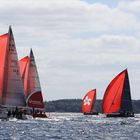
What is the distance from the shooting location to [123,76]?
5202 inches

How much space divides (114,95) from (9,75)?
37.0 m

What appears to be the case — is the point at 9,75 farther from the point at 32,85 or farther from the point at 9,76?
the point at 32,85

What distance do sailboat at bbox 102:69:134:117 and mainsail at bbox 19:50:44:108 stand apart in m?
16.8

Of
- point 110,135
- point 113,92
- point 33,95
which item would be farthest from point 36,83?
point 110,135

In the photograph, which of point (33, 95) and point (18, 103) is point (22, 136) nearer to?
point (18, 103)

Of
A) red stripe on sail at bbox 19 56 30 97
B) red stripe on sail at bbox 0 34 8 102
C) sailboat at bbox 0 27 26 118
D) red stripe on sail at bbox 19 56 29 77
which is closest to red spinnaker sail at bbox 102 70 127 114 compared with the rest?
red stripe on sail at bbox 19 56 29 77

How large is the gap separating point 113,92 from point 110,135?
60541mm

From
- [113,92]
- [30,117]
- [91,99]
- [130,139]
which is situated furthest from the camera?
[91,99]

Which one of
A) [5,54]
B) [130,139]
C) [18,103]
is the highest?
[5,54]

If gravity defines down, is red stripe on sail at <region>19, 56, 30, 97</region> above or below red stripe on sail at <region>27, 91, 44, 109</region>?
above

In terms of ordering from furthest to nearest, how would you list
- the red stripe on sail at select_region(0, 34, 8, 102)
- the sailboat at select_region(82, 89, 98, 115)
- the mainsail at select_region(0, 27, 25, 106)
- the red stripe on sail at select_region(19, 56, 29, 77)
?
the sailboat at select_region(82, 89, 98, 115) → the red stripe on sail at select_region(19, 56, 29, 77) → the mainsail at select_region(0, 27, 25, 106) → the red stripe on sail at select_region(0, 34, 8, 102)

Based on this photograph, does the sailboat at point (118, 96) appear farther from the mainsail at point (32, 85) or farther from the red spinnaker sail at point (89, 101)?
the red spinnaker sail at point (89, 101)

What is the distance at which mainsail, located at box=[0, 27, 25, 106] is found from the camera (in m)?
96.9

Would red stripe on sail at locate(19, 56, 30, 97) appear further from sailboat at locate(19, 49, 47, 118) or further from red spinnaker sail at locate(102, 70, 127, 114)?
red spinnaker sail at locate(102, 70, 127, 114)
